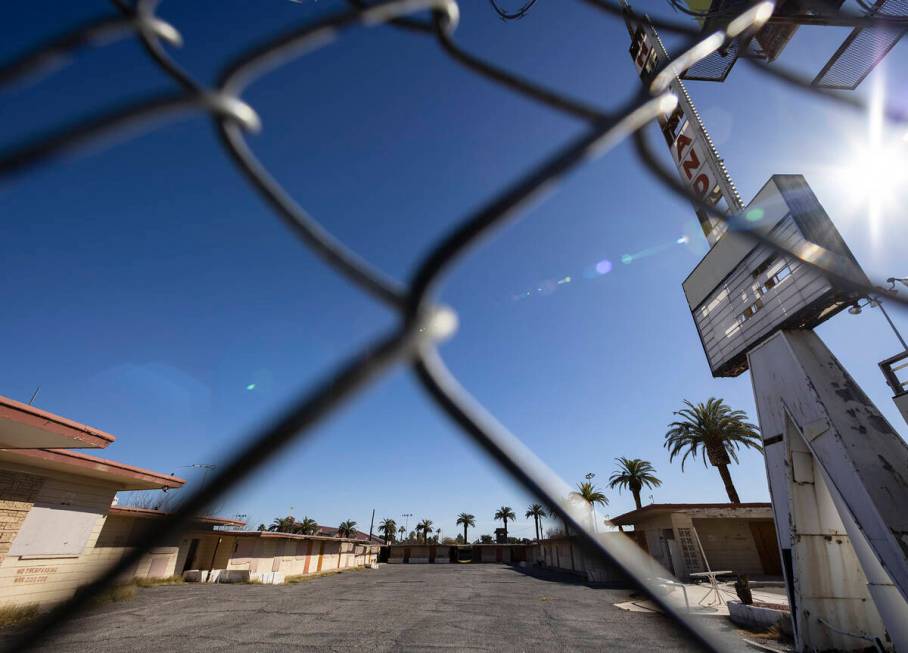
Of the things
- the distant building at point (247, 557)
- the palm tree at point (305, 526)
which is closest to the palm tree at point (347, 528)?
the palm tree at point (305, 526)

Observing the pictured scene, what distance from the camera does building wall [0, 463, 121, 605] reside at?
30.9 ft

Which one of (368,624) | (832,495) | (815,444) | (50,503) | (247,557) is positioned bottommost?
(368,624)

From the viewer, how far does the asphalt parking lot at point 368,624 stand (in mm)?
8297

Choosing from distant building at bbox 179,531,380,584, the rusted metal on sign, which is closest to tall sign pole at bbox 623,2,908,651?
the rusted metal on sign

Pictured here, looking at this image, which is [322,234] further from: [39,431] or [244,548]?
[244,548]

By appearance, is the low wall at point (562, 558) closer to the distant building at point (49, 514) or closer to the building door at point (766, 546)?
the building door at point (766, 546)

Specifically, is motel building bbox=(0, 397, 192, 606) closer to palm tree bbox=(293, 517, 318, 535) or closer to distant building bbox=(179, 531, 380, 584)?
distant building bbox=(179, 531, 380, 584)

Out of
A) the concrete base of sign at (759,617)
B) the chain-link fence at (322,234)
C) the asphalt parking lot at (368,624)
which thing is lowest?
the asphalt parking lot at (368,624)

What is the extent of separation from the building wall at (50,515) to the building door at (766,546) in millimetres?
25232

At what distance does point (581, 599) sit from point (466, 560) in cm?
4648

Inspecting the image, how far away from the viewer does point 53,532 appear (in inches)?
416

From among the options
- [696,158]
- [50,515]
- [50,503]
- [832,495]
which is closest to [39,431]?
[50,503]

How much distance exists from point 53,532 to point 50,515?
484 millimetres

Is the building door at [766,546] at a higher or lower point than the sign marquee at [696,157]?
lower
